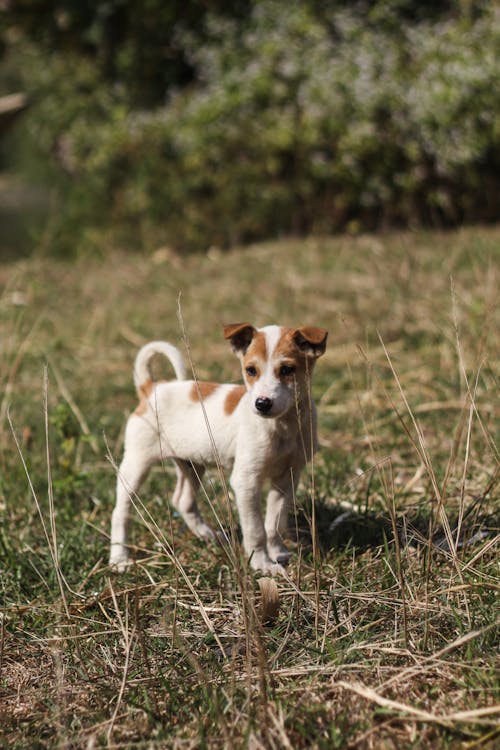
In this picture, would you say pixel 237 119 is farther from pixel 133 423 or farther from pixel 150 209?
pixel 133 423

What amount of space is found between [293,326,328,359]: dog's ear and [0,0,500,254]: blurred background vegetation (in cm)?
814

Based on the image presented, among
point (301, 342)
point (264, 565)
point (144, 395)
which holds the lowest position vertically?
point (264, 565)

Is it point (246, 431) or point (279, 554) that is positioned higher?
point (246, 431)

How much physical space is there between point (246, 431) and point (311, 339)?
40 cm

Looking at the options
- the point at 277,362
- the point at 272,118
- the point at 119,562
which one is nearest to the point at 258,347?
the point at 277,362

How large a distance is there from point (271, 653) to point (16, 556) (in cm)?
118

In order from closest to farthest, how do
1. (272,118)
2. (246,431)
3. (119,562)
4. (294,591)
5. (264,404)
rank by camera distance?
(264,404) → (294,591) → (246,431) → (119,562) → (272,118)

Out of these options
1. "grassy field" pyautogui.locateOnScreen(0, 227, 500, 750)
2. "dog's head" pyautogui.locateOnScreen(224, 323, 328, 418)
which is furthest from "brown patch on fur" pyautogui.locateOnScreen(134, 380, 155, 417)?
"dog's head" pyautogui.locateOnScreen(224, 323, 328, 418)

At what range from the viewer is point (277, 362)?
2486mm

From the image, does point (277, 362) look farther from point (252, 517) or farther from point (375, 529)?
point (375, 529)

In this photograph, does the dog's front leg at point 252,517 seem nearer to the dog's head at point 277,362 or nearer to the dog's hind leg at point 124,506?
the dog's head at point 277,362

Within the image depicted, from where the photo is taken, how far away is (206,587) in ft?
8.89

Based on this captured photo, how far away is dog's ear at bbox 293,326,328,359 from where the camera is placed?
247 cm

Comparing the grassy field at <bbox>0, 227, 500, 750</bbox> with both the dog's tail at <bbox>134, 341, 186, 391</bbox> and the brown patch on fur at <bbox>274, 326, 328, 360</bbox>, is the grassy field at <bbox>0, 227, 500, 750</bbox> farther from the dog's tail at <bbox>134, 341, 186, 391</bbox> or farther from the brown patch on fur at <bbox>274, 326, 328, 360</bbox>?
the dog's tail at <bbox>134, 341, 186, 391</bbox>
